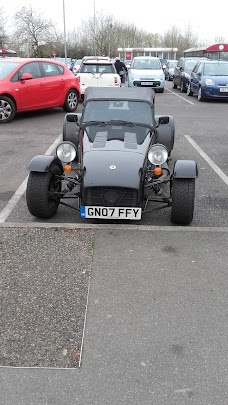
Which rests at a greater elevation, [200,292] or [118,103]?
[118,103]

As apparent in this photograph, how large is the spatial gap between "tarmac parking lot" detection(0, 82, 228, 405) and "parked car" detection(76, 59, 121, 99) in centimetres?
1013

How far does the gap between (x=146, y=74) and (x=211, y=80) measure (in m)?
4.10

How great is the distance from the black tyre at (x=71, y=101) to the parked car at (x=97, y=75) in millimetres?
1593

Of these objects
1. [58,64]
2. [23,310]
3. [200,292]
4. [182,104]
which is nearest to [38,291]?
[23,310]

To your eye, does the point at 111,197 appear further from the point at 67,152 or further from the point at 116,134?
the point at 116,134

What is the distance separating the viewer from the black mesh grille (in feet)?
15.1

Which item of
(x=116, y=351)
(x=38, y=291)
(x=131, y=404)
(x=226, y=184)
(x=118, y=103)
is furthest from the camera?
(x=226, y=184)

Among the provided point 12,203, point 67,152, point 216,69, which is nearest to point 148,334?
point 67,152

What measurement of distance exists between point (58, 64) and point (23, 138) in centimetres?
430

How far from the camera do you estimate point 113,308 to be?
10.9 feet

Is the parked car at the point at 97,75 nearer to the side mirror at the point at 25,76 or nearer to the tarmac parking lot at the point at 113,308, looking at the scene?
the side mirror at the point at 25,76

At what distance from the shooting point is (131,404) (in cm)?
243

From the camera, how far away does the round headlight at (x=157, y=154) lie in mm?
4871

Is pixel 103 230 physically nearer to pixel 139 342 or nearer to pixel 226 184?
pixel 139 342
